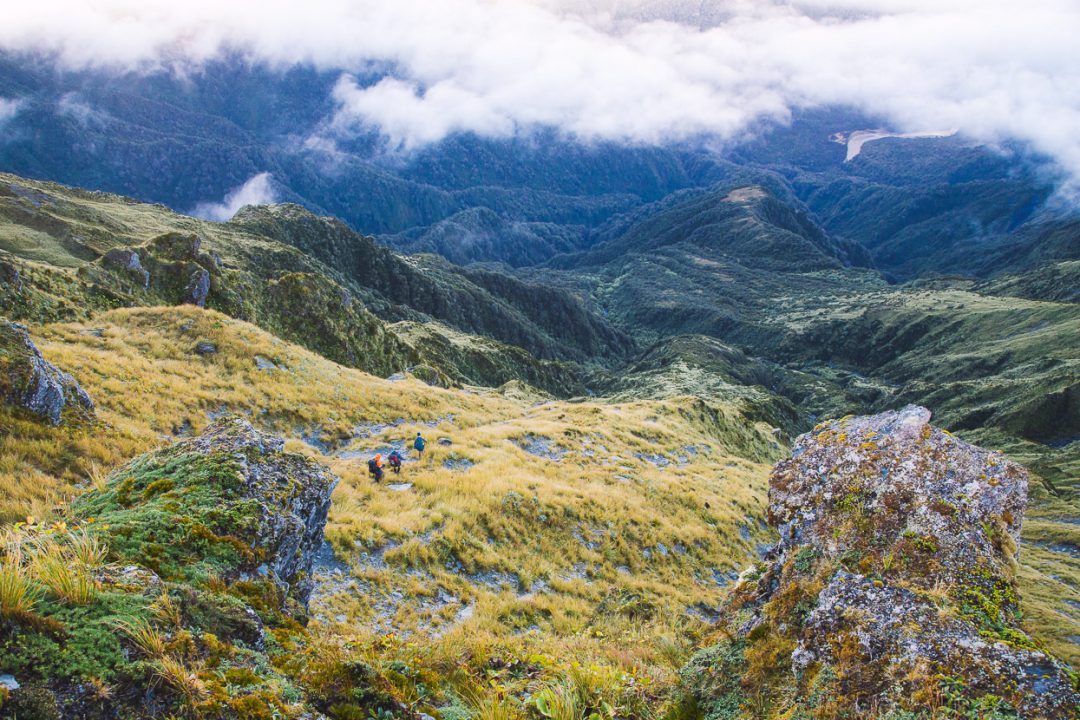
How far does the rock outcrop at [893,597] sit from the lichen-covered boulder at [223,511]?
6228mm

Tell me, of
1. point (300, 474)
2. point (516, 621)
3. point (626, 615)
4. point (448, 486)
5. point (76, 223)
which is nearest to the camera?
point (300, 474)

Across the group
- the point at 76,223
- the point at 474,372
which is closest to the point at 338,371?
the point at 76,223

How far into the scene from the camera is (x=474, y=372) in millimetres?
130625

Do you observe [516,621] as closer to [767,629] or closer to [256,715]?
[767,629]

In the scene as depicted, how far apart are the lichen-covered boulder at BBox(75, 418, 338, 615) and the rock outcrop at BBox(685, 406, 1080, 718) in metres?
6.23

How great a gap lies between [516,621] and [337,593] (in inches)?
169

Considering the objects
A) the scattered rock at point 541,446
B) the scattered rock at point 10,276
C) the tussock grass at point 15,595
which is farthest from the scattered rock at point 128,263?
the tussock grass at point 15,595

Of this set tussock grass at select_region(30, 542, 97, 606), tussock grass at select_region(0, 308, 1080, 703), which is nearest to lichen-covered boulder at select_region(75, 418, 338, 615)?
tussock grass at select_region(0, 308, 1080, 703)

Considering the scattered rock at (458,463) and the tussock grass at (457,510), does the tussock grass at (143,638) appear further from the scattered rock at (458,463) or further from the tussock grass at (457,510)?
the scattered rock at (458,463)

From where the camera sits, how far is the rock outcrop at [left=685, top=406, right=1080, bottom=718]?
199 inches

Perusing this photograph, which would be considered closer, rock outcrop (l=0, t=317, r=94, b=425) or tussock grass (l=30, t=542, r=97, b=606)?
tussock grass (l=30, t=542, r=97, b=606)

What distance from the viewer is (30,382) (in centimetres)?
1321

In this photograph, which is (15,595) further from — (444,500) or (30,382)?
(444,500)

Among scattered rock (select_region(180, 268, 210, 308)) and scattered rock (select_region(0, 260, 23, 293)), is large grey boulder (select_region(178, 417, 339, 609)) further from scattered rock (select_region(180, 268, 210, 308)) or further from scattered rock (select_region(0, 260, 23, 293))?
scattered rock (select_region(180, 268, 210, 308))
